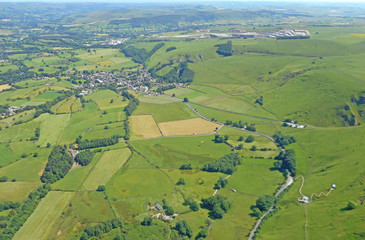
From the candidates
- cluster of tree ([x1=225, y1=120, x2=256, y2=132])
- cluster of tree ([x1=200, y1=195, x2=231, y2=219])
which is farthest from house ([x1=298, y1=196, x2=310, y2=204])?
cluster of tree ([x1=225, y1=120, x2=256, y2=132])

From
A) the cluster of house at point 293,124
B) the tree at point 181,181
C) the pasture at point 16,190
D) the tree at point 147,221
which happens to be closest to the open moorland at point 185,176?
the cluster of house at point 293,124

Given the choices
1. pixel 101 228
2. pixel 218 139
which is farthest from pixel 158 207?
pixel 218 139

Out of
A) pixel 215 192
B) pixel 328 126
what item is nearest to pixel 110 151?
pixel 215 192

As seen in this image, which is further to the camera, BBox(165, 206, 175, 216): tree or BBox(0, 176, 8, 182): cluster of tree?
BBox(0, 176, 8, 182): cluster of tree

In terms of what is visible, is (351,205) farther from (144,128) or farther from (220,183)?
(144,128)

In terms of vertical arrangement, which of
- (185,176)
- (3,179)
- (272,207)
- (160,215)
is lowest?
(3,179)

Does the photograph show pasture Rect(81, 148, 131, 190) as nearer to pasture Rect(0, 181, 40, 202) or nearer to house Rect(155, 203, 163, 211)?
pasture Rect(0, 181, 40, 202)

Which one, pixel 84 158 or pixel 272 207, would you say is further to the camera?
pixel 84 158

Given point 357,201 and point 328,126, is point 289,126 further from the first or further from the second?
point 357,201
